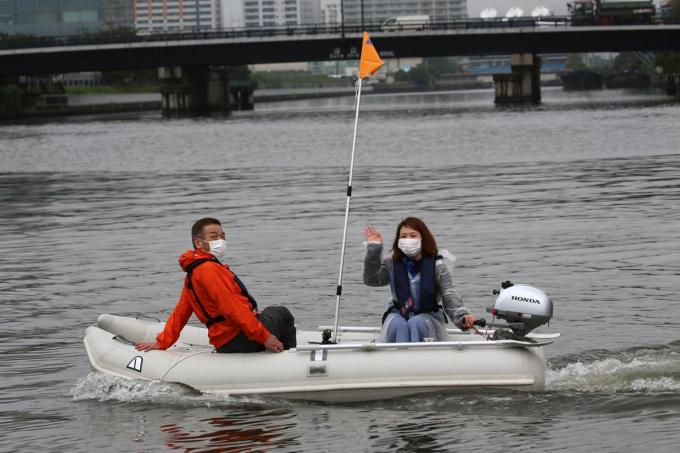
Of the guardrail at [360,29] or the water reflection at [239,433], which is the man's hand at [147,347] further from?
the guardrail at [360,29]

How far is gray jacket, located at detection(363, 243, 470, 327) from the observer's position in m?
12.2

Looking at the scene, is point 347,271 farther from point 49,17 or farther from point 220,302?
point 49,17

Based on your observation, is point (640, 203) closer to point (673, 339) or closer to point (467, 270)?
point (467, 270)

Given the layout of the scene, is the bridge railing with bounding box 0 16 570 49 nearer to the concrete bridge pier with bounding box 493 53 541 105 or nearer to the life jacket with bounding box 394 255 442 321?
the concrete bridge pier with bounding box 493 53 541 105

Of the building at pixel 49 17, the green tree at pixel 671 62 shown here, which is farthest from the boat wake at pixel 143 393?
the building at pixel 49 17

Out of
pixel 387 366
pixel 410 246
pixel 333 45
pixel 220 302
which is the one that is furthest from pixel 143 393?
pixel 333 45

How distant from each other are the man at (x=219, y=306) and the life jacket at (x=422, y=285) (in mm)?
1103

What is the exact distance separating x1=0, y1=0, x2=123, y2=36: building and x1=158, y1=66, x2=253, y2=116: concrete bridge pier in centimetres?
6974

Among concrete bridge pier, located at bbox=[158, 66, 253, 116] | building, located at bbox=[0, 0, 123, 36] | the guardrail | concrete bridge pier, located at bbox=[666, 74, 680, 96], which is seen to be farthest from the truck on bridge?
building, located at bbox=[0, 0, 123, 36]

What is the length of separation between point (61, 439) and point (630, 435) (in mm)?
4674

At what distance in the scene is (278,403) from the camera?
40.3 feet

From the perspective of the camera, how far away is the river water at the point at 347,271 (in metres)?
11.6

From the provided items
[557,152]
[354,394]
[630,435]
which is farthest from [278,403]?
[557,152]

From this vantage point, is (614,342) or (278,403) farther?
(614,342)
